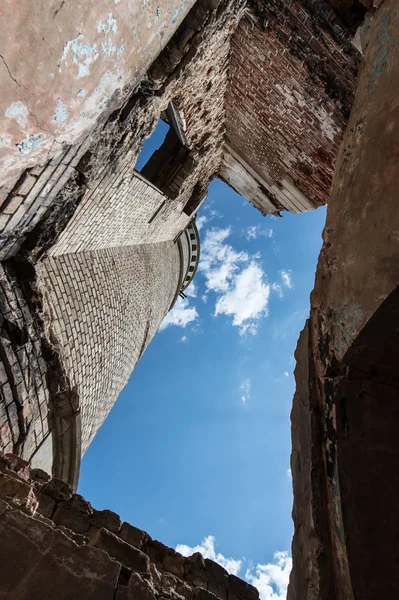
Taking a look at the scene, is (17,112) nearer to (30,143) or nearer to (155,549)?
(30,143)

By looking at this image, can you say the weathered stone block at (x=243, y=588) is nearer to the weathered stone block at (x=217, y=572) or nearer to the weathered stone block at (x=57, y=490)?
the weathered stone block at (x=217, y=572)

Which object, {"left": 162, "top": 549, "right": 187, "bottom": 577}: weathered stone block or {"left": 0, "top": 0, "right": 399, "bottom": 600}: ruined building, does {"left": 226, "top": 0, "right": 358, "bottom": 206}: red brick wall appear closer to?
{"left": 0, "top": 0, "right": 399, "bottom": 600}: ruined building

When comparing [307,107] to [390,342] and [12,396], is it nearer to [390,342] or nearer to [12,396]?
[390,342]

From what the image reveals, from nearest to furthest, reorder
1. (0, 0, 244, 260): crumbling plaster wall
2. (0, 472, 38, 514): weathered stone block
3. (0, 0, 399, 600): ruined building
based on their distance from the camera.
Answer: (0, 0, 399, 600): ruined building < (0, 472, 38, 514): weathered stone block < (0, 0, 244, 260): crumbling plaster wall

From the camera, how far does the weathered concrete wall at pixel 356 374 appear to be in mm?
1574

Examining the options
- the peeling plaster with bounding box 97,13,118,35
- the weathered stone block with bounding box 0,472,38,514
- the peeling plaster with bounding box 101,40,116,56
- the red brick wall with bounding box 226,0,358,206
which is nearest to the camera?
the weathered stone block with bounding box 0,472,38,514

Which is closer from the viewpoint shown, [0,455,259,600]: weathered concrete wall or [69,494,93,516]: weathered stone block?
[0,455,259,600]: weathered concrete wall

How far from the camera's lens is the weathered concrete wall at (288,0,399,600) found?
1.57 metres

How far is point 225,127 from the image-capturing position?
6332 millimetres

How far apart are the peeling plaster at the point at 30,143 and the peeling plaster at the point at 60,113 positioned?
14cm

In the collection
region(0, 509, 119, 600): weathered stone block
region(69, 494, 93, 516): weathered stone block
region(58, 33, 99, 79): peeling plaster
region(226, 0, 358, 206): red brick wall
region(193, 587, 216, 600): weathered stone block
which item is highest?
region(226, 0, 358, 206): red brick wall

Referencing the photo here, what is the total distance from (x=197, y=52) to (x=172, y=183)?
10.8ft

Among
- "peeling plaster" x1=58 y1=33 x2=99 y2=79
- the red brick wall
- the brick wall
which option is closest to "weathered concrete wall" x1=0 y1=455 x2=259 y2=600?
the brick wall

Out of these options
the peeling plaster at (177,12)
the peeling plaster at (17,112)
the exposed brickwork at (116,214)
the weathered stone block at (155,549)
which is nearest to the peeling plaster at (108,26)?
the peeling plaster at (17,112)
